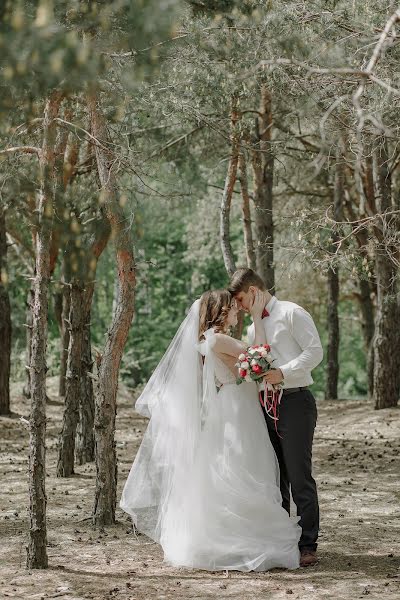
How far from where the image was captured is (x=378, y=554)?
685 centimetres

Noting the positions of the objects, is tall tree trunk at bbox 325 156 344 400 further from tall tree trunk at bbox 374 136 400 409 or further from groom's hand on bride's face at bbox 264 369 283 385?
groom's hand on bride's face at bbox 264 369 283 385

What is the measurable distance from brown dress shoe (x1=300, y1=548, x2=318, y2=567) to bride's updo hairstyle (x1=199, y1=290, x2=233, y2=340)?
5.56 feet

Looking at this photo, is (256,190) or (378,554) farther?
(256,190)

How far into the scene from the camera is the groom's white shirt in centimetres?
636

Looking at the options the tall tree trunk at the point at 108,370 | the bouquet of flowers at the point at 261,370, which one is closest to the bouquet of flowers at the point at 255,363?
the bouquet of flowers at the point at 261,370

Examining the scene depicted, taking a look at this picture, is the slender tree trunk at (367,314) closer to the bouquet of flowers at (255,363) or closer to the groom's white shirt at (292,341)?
the groom's white shirt at (292,341)

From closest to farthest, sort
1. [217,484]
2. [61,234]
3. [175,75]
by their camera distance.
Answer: [61,234]
[217,484]
[175,75]

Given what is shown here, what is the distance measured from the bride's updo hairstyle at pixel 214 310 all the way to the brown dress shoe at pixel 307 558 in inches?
66.7

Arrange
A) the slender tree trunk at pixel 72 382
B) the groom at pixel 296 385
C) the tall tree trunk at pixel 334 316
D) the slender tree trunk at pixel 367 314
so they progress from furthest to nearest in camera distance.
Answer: the slender tree trunk at pixel 367 314 < the tall tree trunk at pixel 334 316 < the slender tree trunk at pixel 72 382 < the groom at pixel 296 385

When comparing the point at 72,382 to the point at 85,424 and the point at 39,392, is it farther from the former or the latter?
the point at 39,392

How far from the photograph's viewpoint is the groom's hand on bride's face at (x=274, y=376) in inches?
248

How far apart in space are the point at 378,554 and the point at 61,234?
10.9 feet

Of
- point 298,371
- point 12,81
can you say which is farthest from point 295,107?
point 12,81

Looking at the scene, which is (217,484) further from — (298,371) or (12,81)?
(12,81)
